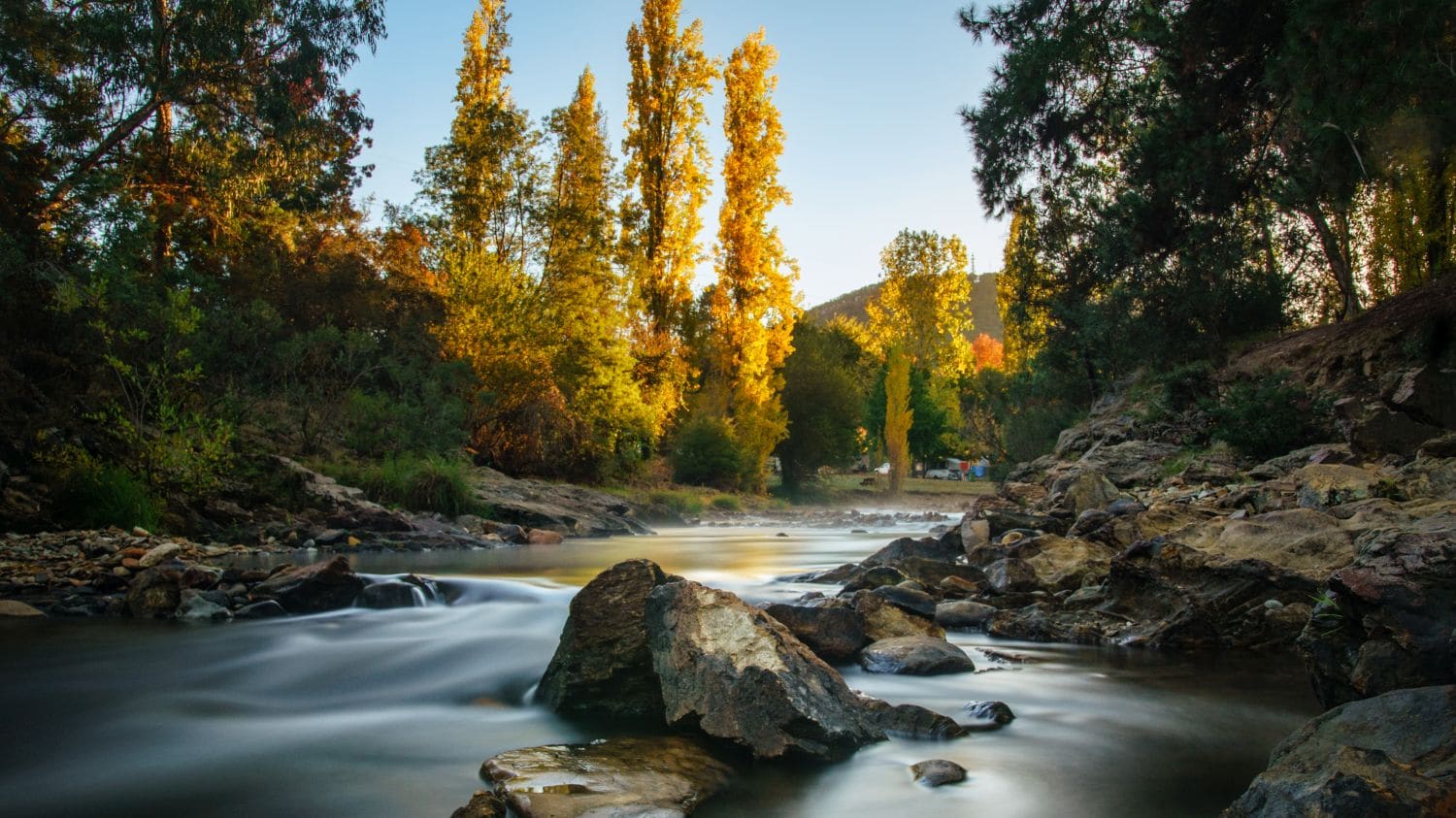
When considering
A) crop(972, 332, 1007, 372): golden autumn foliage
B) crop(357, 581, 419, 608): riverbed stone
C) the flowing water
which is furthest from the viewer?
crop(972, 332, 1007, 372): golden autumn foliage

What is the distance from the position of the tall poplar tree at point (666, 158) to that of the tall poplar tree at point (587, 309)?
9.38 ft

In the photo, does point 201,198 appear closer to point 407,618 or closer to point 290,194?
point 290,194

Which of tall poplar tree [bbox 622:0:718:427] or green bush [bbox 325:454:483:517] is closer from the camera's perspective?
green bush [bbox 325:454:483:517]

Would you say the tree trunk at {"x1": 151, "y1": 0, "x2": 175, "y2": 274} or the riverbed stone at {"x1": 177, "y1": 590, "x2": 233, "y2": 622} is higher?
the tree trunk at {"x1": 151, "y1": 0, "x2": 175, "y2": 274}

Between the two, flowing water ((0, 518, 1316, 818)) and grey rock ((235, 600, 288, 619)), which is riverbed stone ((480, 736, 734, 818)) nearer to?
flowing water ((0, 518, 1316, 818))

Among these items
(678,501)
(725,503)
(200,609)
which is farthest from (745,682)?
(725,503)

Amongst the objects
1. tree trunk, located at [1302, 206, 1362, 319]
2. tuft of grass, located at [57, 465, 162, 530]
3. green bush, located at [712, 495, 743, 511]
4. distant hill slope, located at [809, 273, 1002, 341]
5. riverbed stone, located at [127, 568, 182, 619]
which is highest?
distant hill slope, located at [809, 273, 1002, 341]

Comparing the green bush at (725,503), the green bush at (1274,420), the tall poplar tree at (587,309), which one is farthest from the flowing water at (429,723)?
the green bush at (725,503)

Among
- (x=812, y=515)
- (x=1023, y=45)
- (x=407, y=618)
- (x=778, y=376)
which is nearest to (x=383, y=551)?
(x=407, y=618)

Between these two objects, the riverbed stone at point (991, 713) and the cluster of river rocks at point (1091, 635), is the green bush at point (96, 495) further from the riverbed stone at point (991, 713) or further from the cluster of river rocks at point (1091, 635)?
the riverbed stone at point (991, 713)

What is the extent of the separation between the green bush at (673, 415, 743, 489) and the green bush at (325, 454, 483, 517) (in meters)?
13.2

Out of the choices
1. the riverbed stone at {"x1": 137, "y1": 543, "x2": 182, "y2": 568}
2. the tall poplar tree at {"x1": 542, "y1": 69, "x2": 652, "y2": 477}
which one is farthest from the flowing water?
the tall poplar tree at {"x1": 542, "y1": 69, "x2": 652, "y2": 477}

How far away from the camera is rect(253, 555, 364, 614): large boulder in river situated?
24.9 ft

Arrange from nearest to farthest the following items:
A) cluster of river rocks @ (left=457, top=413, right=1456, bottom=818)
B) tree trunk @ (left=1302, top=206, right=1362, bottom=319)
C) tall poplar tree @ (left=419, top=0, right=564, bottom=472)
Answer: cluster of river rocks @ (left=457, top=413, right=1456, bottom=818) → tree trunk @ (left=1302, top=206, right=1362, bottom=319) → tall poplar tree @ (left=419, top=0, right=564, bottom=472)
